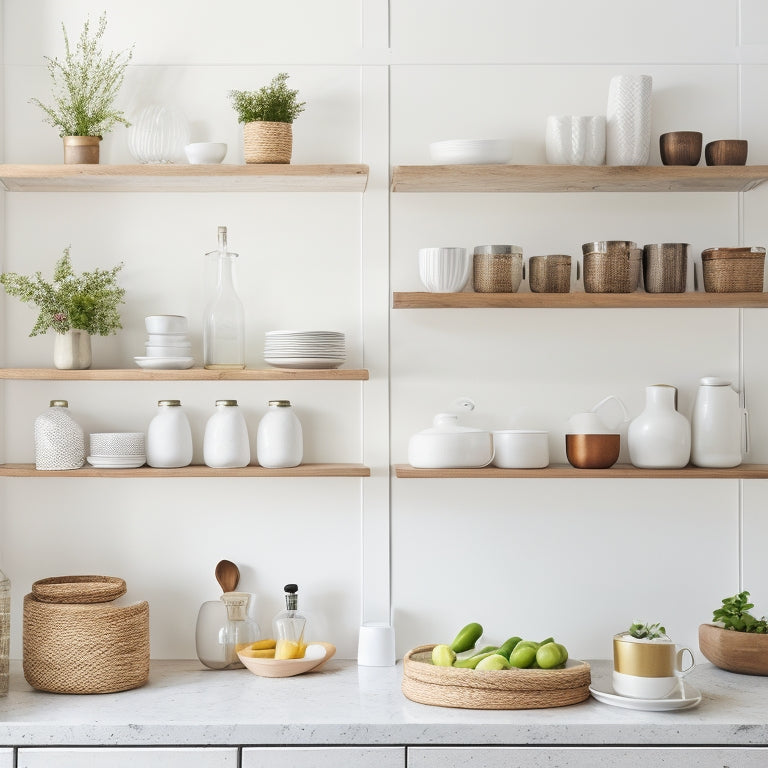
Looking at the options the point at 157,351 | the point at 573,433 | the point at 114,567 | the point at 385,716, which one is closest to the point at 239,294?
the point at 157,351

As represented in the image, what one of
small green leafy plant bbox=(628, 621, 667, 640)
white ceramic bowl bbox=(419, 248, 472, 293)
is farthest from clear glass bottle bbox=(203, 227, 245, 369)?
small green leafy plant bbox=(628, 621, 667, 640)

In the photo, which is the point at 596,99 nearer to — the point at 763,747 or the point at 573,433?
the point at 573,433

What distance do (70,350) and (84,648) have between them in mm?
765

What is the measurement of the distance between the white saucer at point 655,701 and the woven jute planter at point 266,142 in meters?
1.54

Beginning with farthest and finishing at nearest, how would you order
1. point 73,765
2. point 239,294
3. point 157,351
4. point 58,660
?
1. point 239,294
2. point 157,351
3. point 58,660
4. point 73,765

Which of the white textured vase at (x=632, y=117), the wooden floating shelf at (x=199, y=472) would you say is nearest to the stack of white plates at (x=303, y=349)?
the wooden floating shelf at (x=199, y=472)

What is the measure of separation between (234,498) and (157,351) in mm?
466

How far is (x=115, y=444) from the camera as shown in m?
2.42

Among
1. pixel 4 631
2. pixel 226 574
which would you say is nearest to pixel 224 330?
pixel 226 574

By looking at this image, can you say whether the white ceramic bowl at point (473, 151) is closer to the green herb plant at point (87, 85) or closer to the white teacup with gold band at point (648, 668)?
the green herb plant at point (87, 85)

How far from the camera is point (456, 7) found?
2568mm

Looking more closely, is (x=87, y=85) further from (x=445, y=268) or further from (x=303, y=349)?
(x=445, y=268)

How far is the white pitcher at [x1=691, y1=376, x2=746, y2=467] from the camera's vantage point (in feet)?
8.00

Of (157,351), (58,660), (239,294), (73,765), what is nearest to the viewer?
(73,765)
